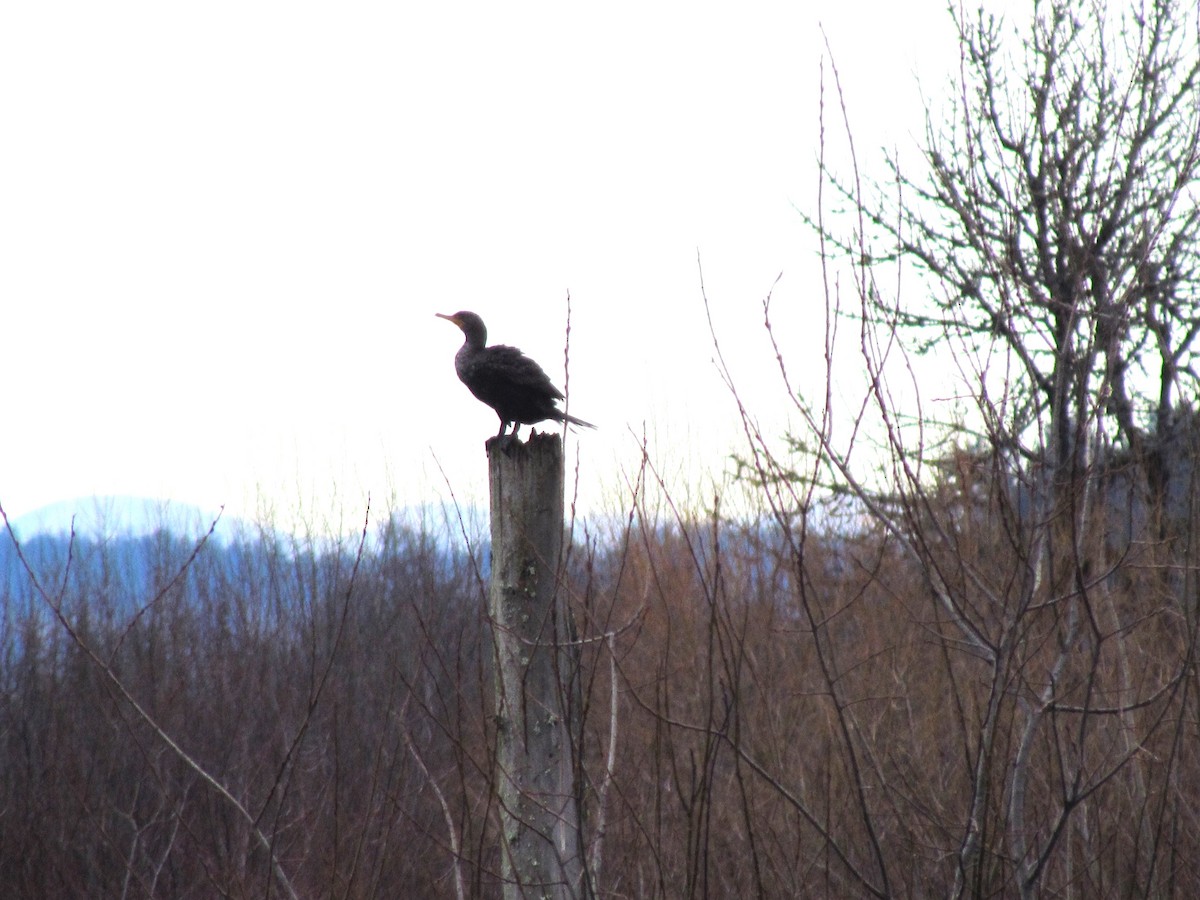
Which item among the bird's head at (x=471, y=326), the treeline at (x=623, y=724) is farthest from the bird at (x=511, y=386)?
the treeline at (x=623, y=724)

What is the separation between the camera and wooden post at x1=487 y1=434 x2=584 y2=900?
245 centimetres

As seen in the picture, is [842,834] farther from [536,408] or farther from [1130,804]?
[536,408]

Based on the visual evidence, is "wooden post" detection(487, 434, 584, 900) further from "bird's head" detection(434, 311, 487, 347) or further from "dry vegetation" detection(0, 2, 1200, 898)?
"bird's head" detection(434, 311, 487, 347)

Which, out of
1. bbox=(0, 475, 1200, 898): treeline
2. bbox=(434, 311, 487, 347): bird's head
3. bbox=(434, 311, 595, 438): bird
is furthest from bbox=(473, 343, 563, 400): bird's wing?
bbox=(0, 475, 1200, 898): treeline

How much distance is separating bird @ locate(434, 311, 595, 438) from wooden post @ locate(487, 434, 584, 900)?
97 cm

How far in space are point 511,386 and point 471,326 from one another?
580mm

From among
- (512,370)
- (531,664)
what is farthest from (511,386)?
(531,664)

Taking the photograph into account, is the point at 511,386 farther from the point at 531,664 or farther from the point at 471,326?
the point at 531,664

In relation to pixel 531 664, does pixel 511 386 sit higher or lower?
higher

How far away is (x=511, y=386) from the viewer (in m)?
3.65

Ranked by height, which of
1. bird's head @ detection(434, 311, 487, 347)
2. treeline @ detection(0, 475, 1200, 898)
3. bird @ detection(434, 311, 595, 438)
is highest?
bird's head @ detection(434, 311, 487, 347)

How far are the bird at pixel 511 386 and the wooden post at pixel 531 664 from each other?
970mm

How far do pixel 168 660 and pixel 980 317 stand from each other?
27.5ft

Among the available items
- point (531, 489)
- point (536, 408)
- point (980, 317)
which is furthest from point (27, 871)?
point (980, 317)
